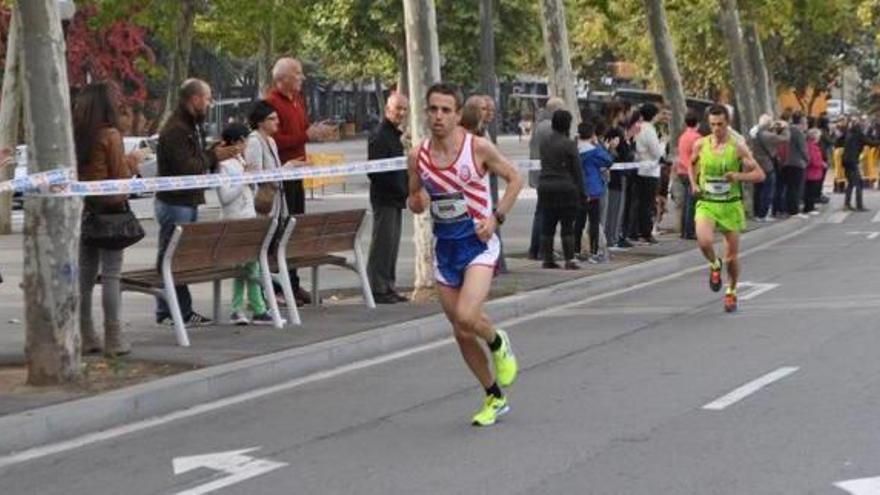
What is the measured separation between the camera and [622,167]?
871 inches

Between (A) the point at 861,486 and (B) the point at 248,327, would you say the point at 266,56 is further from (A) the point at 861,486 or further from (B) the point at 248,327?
(A) the point at 861,486

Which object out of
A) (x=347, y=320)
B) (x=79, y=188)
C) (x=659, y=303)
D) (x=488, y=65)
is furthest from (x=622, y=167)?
(x=79, y=188)

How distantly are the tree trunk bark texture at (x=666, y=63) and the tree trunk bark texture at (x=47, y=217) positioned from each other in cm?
1801

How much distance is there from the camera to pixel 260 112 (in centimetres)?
1435

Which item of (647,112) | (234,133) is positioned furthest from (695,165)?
(647,112)

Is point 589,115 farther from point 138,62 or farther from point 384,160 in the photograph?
point 138,62

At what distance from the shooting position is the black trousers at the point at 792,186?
1218 inches

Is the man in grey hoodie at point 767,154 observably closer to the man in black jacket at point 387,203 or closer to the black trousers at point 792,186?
the black trousers at point 792,186

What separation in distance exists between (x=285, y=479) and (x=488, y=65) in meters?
11.2

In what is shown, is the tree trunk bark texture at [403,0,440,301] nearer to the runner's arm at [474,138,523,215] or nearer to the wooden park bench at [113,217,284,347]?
the wooden park bench at [113,217,284,347]

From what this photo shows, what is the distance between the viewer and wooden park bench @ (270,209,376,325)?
1393 centimetres

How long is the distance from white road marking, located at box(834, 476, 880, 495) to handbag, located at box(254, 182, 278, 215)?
25.6ft

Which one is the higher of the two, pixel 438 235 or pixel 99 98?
pixel 99 98

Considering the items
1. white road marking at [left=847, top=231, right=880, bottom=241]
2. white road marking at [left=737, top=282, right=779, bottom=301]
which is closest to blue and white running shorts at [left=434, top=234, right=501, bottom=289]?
white road marking at [left=737, top=282, right=779, bottom=301]
